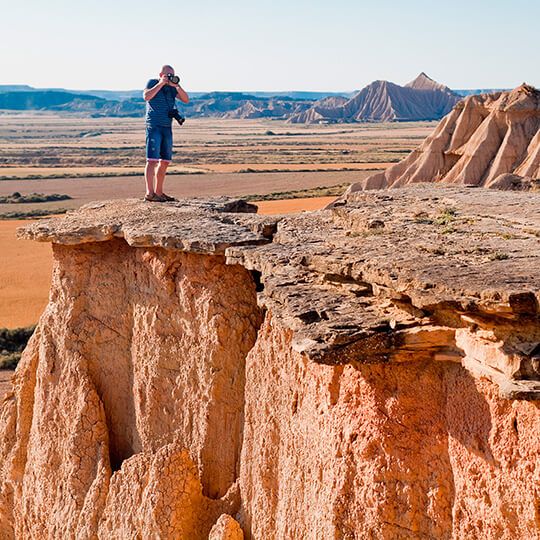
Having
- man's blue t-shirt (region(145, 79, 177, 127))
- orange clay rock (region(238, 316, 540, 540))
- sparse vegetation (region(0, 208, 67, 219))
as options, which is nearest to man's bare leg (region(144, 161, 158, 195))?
man's blue t-shirt (region(145, 79, 177, 127))

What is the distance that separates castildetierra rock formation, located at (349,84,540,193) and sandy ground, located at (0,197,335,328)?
15.3 m

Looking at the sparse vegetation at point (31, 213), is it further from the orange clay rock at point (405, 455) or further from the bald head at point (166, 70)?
the orange clay rock at point (405, 455)

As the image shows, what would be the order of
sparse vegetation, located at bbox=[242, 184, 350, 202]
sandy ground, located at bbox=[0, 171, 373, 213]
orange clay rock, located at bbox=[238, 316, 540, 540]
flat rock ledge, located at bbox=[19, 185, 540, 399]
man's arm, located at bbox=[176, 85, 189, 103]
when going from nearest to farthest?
flat rock ledge, located at bbox=[19, 185, 540, 399] < orange clay rock, located at bbox=[238, 316, 540, 540] < man's arm, located at bbox=[176, 85, 189, 103] < sparse vegetation, located at bbox=[242, 184, 350, 202] < sandy ground, located at bbox=[0, 171, 373, 213]

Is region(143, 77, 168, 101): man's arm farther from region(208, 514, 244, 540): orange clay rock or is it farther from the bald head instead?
region(208, 514, 244, 540): orange clay rock

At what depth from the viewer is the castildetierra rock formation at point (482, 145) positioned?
90.6 feet

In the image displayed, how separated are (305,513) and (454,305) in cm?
271

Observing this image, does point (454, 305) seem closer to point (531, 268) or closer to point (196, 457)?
point (531, 268)

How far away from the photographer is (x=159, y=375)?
9422 mm

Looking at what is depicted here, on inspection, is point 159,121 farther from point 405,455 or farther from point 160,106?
point 405,455

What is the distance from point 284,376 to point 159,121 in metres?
5.07

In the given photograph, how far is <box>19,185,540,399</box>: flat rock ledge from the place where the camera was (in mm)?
5586

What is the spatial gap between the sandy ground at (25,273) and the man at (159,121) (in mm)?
18891

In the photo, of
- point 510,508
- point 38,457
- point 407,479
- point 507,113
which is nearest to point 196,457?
point 38,457

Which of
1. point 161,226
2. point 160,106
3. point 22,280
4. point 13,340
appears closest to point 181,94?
point 160,106
